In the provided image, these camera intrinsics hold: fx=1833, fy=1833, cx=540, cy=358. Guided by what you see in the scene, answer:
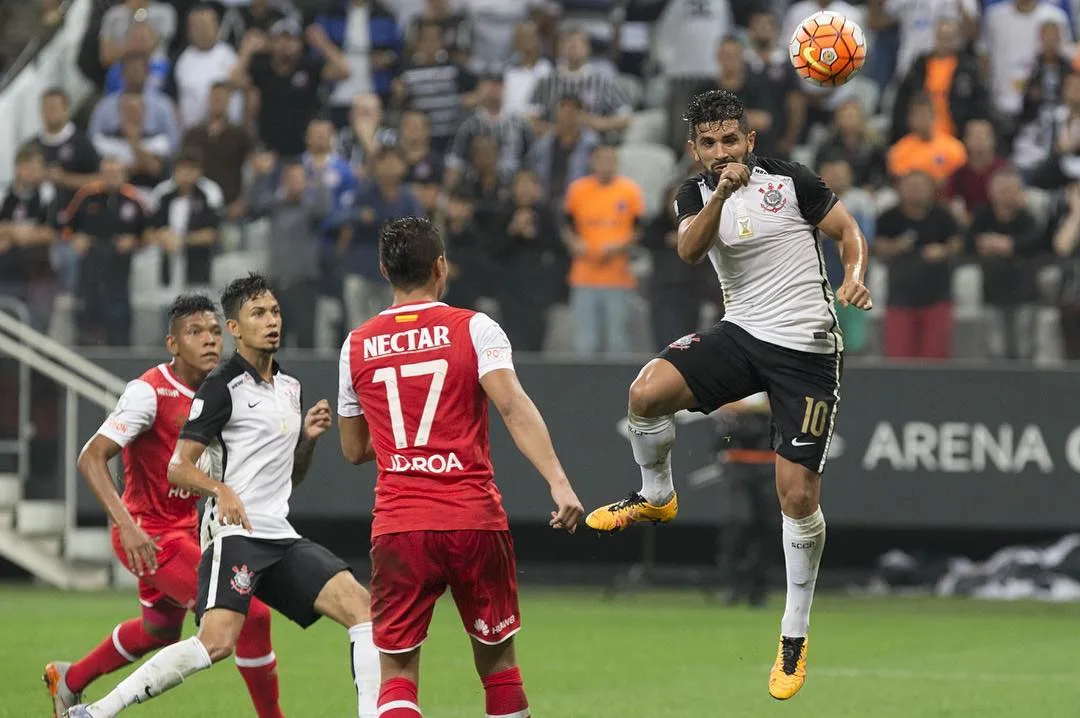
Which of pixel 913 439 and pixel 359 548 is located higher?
pixel 913 439

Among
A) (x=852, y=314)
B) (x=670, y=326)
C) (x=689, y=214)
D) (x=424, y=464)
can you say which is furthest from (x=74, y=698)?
(x=852, y=314)

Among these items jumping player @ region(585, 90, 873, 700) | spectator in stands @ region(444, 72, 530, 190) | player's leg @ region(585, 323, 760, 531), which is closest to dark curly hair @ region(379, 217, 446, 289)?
jumping player @ region(585, 90, 873, 700)

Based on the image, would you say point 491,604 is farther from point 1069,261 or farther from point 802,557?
point 1069,261

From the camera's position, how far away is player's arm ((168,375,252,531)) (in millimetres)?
8102

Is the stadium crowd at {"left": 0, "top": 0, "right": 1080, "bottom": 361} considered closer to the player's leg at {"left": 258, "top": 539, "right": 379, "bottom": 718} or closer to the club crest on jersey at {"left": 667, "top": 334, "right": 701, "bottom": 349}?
the club crest on jersey at {"left": 667, "top": 334, "right": 701, "bottom": 349}

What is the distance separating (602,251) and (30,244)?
5.31m

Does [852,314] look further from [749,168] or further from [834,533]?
[749,168]

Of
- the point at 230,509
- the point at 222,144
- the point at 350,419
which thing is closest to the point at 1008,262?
the point at 222,144

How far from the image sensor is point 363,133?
1852cm

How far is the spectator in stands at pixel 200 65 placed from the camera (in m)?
19.4

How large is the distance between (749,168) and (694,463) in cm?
917

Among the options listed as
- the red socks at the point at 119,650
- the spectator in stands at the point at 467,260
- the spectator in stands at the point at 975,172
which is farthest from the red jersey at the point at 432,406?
the spectator in stands at the point at 975,172

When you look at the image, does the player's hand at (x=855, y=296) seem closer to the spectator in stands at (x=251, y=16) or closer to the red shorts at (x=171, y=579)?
the red shorts at (x=171, y=579)

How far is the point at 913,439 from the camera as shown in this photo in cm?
1691
